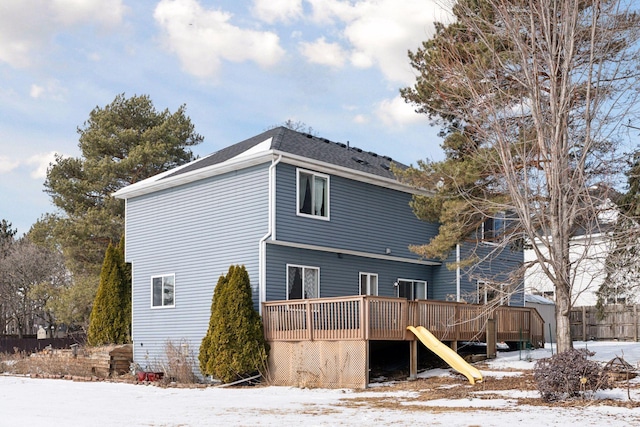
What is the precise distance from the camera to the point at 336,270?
69.1 feet

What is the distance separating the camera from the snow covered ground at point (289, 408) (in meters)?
11.0

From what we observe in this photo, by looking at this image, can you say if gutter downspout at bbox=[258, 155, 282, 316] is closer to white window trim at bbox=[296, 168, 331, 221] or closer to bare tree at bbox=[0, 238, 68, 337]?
white window trim at bbox=[296, 168, 331, 221]

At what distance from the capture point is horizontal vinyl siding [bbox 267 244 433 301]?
63.3 feet

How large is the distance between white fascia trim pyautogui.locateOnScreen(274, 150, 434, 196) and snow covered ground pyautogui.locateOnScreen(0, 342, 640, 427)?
19.7ft

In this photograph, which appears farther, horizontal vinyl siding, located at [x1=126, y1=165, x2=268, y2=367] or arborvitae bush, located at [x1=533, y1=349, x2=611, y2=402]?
horizontal vinyl siding, located at [x1=126, y1=165, x2=268, y2=367]

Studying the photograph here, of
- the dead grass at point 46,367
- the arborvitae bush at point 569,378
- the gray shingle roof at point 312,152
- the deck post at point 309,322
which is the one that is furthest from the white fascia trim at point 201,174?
the arborvitae bush at point 569,378

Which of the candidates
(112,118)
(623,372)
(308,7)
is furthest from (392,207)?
(112,118)

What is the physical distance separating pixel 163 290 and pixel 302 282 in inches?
188

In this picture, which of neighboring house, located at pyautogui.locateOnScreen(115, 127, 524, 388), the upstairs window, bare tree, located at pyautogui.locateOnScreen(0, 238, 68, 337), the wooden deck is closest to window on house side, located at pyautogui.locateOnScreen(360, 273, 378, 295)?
neighboring house, located at pyautogui.locateOnScreen(115, 127, 524, 388)

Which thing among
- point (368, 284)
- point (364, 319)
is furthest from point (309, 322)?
point (368, 284)

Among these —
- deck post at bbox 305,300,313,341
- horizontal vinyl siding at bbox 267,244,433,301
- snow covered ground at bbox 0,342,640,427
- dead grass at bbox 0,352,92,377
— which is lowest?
dead grass at bbox 0,352,92,377

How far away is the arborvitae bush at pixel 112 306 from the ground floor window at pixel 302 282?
7.69m

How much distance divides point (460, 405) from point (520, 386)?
2.60 m

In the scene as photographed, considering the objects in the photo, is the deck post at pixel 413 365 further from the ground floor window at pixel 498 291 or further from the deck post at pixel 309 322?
the deck post at pixel 309 322
